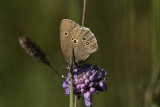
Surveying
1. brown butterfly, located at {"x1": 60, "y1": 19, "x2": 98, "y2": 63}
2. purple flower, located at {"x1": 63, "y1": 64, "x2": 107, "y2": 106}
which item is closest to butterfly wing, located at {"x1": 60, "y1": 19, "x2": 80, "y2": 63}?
brown butterfly, located at {"x1": 60, "y1": 19, "x2": 98, "y2": 63}

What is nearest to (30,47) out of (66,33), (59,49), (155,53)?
(66,33)

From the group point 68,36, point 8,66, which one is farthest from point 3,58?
point 68,36

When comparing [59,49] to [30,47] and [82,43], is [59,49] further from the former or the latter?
[30,47]

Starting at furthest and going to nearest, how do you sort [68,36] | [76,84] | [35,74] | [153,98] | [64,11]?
[64,11]
[35,74]
[153,98]
[68,36]
[76,84]

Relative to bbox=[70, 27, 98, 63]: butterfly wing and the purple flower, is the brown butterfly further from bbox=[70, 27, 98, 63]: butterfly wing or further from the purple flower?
the purple flower

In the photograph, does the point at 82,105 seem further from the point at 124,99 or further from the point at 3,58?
the point at 3,58
